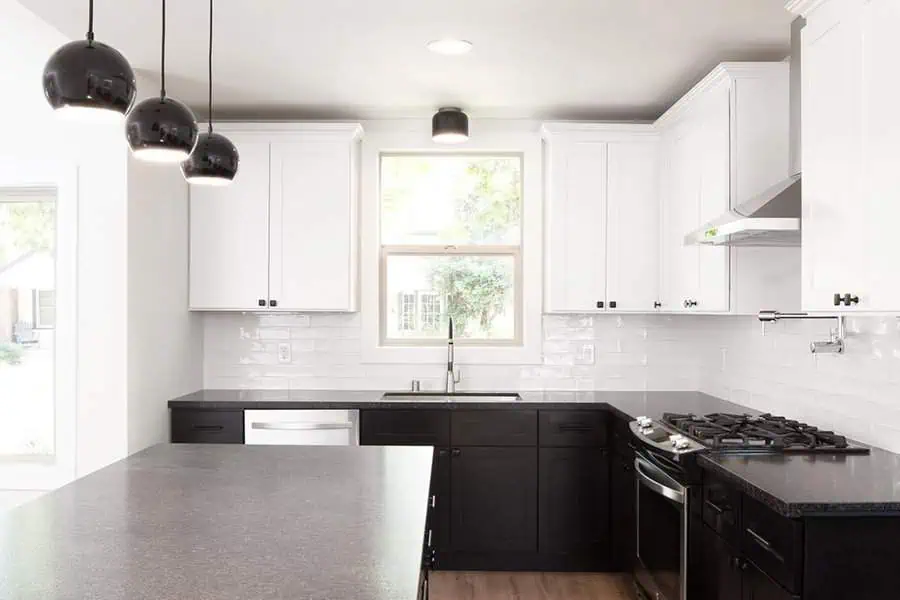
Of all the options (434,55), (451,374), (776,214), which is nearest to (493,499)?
(451,374)

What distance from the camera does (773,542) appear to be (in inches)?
89.4

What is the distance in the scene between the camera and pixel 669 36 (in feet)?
11.3

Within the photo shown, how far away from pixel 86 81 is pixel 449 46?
2.12 metres

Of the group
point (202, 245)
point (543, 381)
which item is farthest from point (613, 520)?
point (202, 245)

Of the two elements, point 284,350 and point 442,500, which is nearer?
point 442,500

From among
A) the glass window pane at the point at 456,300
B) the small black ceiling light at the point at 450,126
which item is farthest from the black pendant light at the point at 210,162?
the glass window pane at the point at 456,300

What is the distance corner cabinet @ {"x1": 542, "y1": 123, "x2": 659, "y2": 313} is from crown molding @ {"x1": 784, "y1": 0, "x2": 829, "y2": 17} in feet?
5.92

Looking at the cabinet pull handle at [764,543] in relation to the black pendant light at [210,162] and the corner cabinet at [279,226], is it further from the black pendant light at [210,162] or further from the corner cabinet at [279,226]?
the corner cabinet at [279,226]

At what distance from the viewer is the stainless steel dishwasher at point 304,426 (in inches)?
170

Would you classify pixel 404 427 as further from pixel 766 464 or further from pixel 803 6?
pixel 803 6

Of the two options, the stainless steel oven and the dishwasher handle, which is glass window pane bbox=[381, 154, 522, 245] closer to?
the dishwasher handle

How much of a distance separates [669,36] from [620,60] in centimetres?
36

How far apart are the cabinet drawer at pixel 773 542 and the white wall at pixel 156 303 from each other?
2883 millimetres

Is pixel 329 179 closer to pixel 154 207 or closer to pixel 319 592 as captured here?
pixel 154 207
